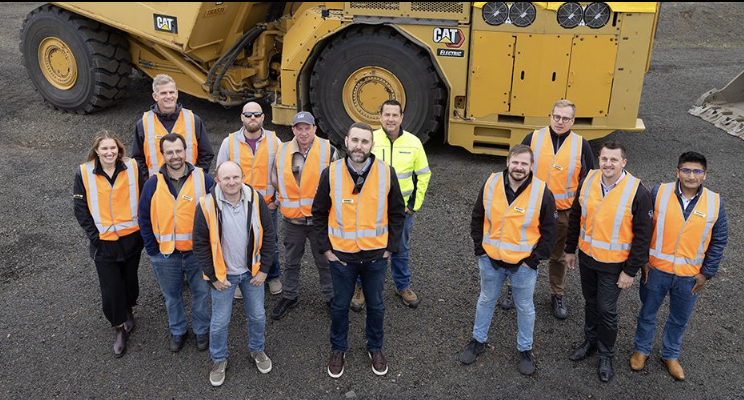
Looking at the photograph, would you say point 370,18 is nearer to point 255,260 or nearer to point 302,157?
point 302,157

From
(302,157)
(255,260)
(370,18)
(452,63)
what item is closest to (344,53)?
(370,18)

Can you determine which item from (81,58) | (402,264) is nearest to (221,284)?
(402,264)

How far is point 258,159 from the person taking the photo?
16.2 ft

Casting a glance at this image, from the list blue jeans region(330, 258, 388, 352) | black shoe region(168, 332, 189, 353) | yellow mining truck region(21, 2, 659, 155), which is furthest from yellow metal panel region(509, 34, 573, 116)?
black shoe region(168, 332, 189, 353)

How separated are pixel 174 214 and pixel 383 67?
412cm

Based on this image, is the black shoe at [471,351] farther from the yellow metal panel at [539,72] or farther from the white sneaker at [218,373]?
the yellow metal panel at [539,72]

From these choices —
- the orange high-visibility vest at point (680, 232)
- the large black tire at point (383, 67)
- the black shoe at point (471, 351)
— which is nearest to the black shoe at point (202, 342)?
the black shoe at point (471, 351)

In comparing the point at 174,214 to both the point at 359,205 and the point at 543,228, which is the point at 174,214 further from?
the point at 543,228

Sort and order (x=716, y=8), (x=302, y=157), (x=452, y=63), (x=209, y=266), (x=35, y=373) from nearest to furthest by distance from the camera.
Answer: (x=209, y=266) < (x=35, y=373) < (x=302, y=157) < (x=452, y=63) < (x=716, y=8)

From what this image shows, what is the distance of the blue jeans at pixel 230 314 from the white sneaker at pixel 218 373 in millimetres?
34

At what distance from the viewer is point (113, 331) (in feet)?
15.7

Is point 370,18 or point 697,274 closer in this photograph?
point 697,274

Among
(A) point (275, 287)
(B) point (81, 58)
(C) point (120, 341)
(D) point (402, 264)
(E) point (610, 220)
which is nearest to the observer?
(E) point (610, 220)

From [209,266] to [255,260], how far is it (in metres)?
0.30
